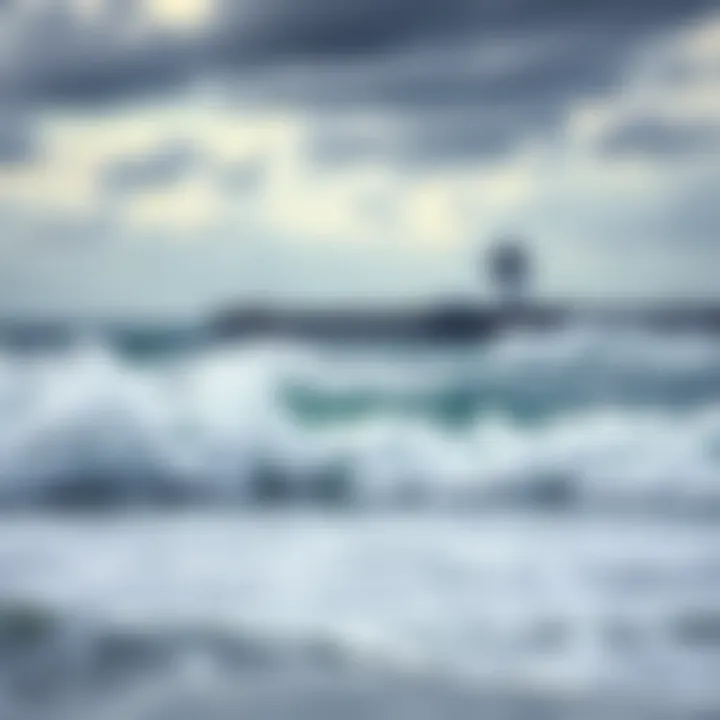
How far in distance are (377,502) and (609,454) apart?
2.63 ft

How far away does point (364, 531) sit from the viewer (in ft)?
9.20

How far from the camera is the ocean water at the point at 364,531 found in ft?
5.85

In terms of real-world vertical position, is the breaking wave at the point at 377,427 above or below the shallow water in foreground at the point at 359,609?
above

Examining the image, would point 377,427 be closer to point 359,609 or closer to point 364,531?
point 364,531

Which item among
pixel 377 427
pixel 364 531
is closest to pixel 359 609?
pixel 364 531

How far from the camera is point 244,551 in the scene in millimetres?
2590

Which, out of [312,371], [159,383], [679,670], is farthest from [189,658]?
[312,371]

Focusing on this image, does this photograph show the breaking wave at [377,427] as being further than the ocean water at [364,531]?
Result: Yes

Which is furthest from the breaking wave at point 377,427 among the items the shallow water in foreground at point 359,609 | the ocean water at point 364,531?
the shallow water in foreground at point 359,609

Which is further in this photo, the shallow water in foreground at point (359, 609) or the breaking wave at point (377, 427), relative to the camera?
the breaking wave at point (377, 427)

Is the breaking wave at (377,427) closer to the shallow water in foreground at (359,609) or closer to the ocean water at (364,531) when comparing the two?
the ocean water at (364,531)

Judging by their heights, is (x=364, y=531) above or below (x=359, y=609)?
above

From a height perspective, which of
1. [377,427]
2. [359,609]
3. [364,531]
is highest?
[377,427]

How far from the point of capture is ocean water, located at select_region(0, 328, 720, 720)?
178 centimetres
